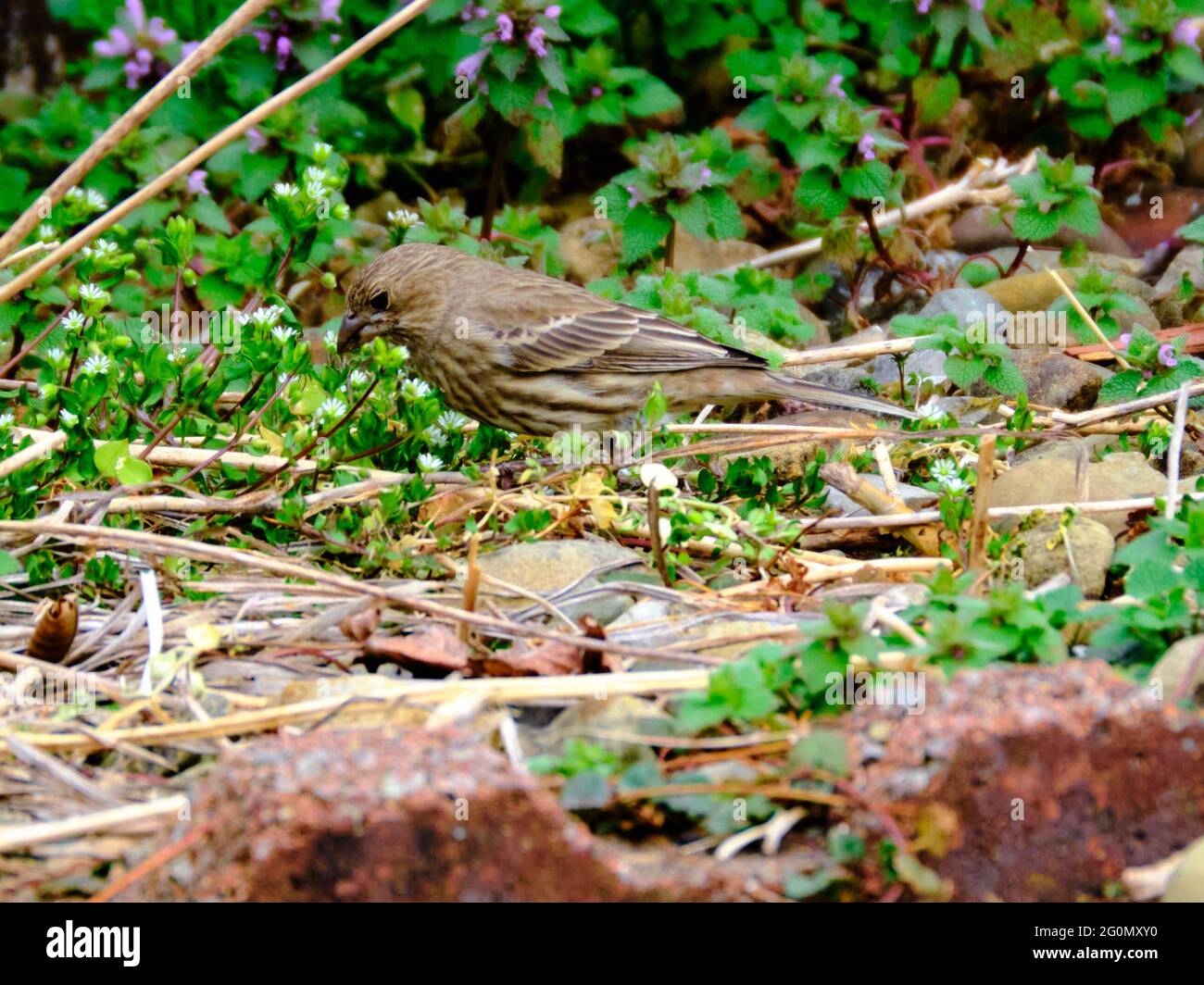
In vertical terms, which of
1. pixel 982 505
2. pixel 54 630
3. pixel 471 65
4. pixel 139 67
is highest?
pixel 139 67

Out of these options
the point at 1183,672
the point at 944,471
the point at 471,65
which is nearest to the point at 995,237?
the point at 471,65

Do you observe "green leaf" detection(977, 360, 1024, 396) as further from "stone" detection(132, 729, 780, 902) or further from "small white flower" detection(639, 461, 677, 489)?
"stone" detection(132, 729, 780, 902)

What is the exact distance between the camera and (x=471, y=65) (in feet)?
20.4

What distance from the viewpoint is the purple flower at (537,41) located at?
6.11m

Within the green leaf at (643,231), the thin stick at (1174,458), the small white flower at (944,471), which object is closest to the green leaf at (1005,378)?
the small white flower at (944,471)

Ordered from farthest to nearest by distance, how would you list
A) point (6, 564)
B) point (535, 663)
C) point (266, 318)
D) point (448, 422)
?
point (448, 422)
point (266, 318)
point (6, 564)
point (535, 663)

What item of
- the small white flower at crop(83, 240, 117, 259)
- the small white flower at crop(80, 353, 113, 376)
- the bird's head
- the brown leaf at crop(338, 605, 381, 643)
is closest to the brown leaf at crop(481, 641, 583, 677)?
the brown leaf at crop(338, 605, 381, 643)

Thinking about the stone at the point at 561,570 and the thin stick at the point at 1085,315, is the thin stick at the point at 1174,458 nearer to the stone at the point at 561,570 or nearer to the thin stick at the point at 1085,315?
the stone at the point at 561,570

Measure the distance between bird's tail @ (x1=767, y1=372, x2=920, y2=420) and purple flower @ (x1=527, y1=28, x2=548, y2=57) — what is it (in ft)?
5.71

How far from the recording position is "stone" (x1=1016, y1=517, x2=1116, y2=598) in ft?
12.1

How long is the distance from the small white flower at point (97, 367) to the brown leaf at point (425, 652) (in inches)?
45.6

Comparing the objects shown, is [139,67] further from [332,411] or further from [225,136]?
[332,411]

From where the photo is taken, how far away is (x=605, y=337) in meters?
5.37

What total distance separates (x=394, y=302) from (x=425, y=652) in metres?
2.47
